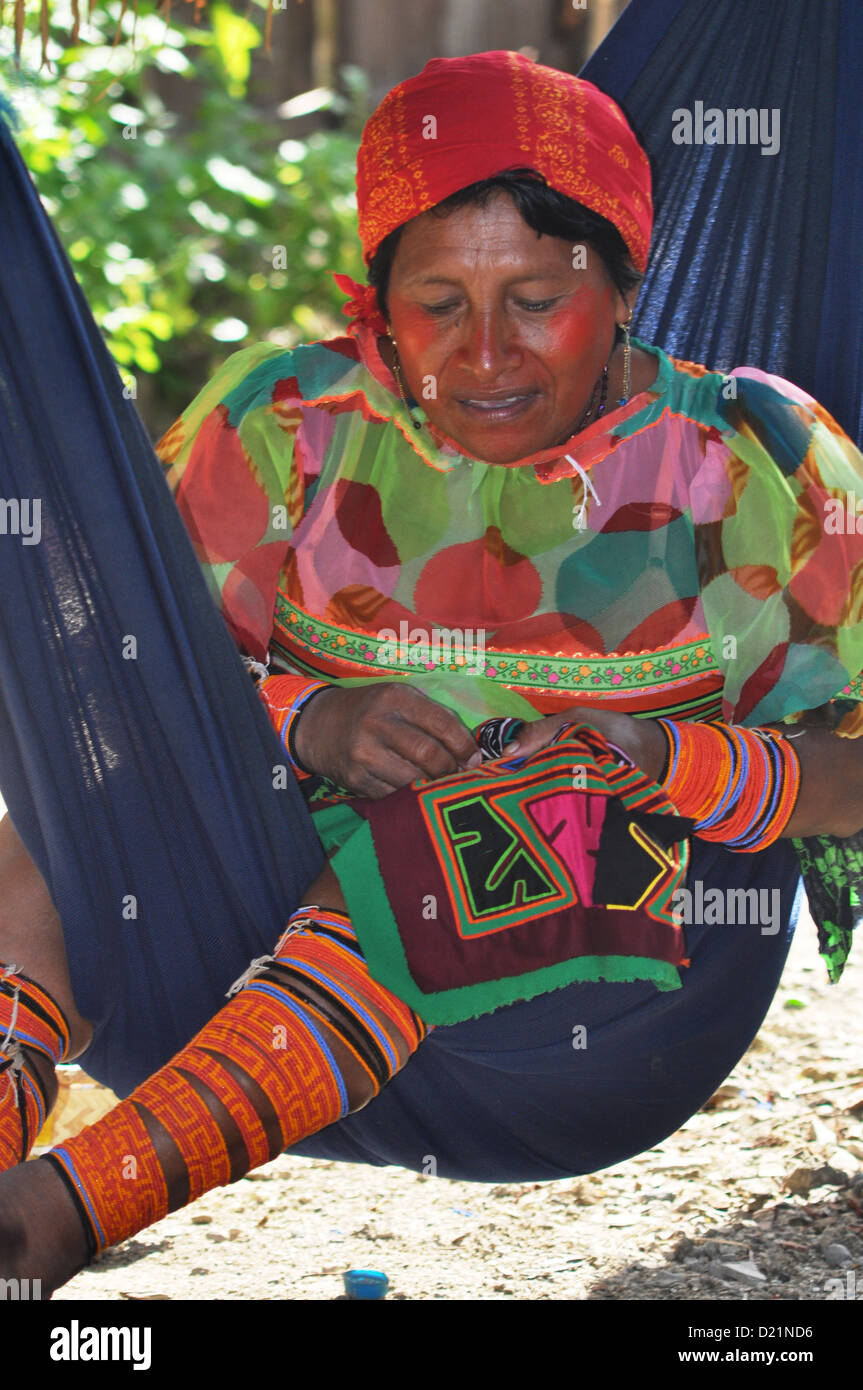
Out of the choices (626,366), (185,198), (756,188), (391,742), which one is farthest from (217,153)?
(391,742)

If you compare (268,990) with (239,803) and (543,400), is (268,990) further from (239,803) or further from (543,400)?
(543,400)

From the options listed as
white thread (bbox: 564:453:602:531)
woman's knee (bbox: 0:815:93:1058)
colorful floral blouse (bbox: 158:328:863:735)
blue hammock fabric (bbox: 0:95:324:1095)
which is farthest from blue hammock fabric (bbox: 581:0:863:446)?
woman's knee (bbox: 0:815:93:1058)

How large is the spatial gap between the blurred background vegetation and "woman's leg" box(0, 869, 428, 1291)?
1.84 metres

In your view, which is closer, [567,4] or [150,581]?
[150,581]

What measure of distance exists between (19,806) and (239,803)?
0.24m

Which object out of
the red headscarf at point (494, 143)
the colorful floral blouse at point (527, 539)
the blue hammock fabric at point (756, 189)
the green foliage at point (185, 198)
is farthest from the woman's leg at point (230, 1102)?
the green foliage at point (185, 198)

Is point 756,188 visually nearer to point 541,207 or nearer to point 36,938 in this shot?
point 541,207

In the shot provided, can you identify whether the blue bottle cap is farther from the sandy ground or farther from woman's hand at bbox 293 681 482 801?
woman's hand at bbox 293 681 482 801

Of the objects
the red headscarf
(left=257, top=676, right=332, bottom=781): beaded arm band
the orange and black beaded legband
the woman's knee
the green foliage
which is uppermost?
the green foliage

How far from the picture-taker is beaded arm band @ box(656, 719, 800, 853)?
170 cm

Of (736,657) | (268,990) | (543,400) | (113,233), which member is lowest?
(268,990)

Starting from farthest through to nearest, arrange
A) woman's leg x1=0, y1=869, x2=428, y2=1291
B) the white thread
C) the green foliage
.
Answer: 1. the green foliage
2. the white thread
3. woman's leg x1=0, y1=869, x2=428, y2=1291

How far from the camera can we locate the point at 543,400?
173cm
